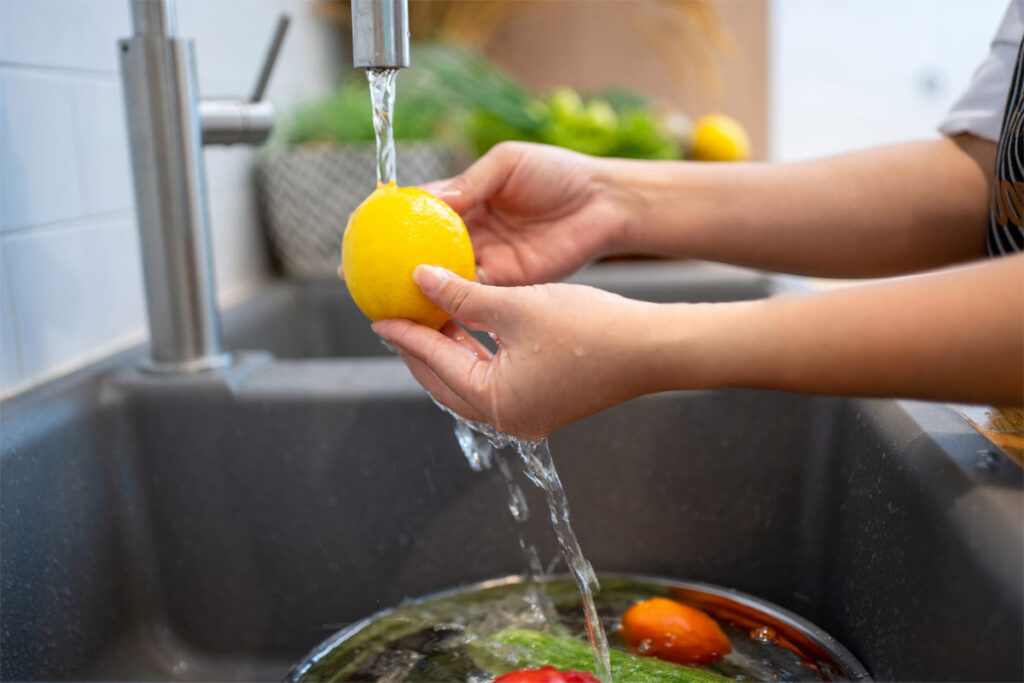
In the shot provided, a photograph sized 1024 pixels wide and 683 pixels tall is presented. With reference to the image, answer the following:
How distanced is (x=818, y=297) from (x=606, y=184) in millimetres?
348

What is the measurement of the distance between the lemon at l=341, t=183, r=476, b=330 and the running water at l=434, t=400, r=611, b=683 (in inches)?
2.7

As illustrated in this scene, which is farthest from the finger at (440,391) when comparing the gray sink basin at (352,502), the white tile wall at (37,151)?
the white tile wall at (37,151)

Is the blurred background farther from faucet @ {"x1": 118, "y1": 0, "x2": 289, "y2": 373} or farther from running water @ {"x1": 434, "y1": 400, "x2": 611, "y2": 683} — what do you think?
running water @ {"x1": 434, "y1": 400, "x2": 611, "y2": 683}

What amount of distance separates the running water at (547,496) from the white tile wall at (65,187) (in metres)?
0.33

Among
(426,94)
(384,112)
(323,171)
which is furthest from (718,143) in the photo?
(384,112)

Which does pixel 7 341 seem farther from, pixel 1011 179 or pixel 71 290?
pixel 1011 179

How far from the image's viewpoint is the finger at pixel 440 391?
1.80ft

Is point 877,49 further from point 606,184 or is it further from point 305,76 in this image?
point 606,184

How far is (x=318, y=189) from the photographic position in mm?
1139

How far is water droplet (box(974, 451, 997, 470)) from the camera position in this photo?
44cm

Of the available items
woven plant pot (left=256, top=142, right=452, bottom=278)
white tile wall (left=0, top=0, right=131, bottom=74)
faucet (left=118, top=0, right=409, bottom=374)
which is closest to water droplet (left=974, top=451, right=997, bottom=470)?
faucet (left=118, top=0, right=409, bottom=374)

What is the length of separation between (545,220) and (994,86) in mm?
354

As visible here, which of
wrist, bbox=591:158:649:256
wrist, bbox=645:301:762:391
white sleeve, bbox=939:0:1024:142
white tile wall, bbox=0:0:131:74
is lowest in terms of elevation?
wrist, bbox=645:301:762:391

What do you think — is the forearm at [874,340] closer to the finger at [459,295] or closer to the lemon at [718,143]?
the finger at [459,295]
